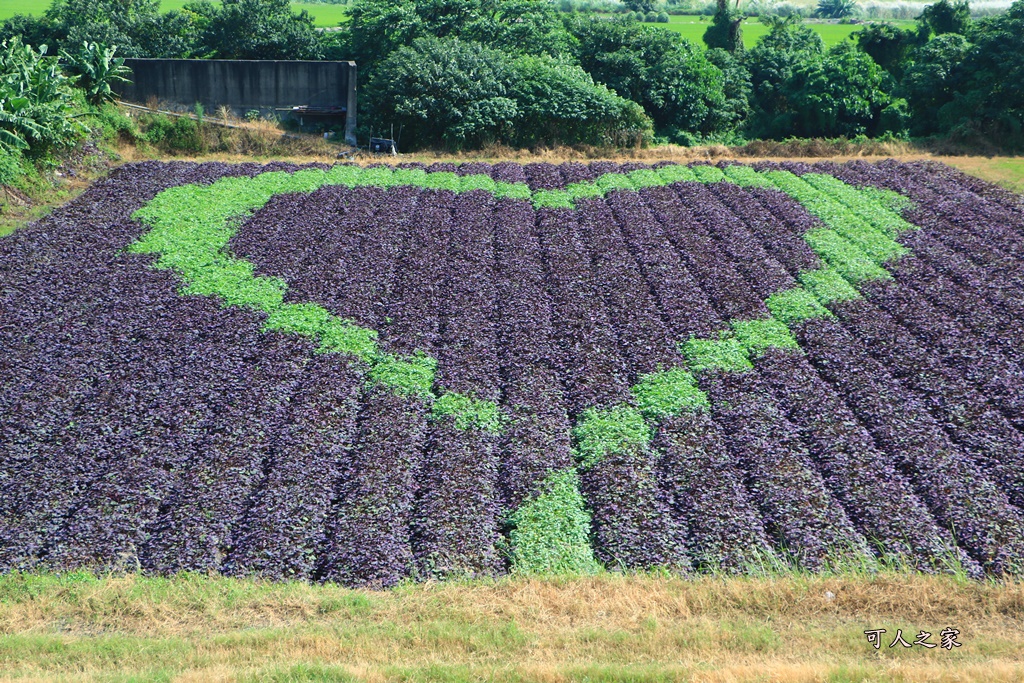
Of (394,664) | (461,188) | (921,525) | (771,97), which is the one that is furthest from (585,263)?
(771,97)

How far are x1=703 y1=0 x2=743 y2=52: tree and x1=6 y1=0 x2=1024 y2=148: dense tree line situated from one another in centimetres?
177

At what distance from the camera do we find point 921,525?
11375mm

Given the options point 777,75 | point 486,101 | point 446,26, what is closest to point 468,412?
point 486,101

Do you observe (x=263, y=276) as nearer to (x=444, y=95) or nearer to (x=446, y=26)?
(x=444, y=95)

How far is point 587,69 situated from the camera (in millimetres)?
36000

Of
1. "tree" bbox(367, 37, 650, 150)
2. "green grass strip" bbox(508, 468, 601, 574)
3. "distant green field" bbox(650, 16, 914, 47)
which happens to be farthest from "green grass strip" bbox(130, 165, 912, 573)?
"distant green field" bbox(650, 16, 914, 47)

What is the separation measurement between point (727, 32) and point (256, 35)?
836 inches

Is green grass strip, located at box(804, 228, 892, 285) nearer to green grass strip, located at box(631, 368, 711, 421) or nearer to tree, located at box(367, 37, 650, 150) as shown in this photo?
green grass strip, located at box(631, 368, 711, 421)

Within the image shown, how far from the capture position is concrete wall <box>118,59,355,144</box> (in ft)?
102

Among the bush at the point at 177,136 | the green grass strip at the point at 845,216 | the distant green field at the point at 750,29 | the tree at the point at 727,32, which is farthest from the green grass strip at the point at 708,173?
the distant green field at the point at 750,29

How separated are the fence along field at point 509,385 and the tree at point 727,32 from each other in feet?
62.0

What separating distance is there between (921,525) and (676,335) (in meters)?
6.20

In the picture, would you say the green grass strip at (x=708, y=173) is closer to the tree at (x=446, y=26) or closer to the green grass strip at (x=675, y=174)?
the green grass strip at (x=675, y=174)

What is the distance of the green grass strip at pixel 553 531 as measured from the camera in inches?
434
